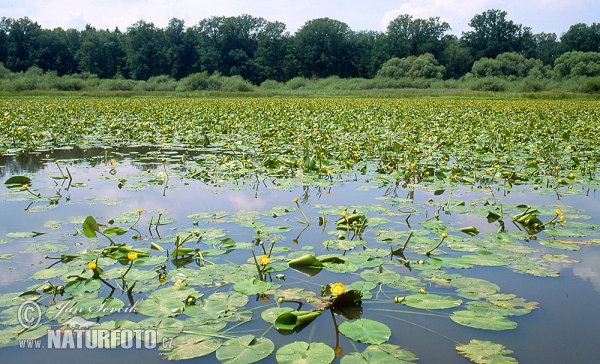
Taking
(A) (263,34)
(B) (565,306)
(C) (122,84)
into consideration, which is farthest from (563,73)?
(B) (565,306)

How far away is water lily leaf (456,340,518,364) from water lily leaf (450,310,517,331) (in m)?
0.09

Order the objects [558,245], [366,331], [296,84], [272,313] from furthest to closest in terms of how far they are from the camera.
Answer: [296,84]
[558,245]
[272,313]
[366,331]

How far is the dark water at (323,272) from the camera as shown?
145cm

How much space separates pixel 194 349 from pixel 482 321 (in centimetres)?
92

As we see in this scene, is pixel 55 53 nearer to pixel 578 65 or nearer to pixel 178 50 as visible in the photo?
pixel 178 50

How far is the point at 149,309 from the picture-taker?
1.65 meters

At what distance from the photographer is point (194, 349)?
1.42 metres

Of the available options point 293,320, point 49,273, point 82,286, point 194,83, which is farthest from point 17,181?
point 194,83

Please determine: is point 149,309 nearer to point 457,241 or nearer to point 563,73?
point 457,241

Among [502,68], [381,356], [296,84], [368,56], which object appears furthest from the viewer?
[368,56]

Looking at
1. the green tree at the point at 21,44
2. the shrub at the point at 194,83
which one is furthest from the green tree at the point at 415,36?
the green tree at the point at 21,44

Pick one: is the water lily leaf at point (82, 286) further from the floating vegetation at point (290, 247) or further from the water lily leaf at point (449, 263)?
the water lily leaf at point (449, 263)

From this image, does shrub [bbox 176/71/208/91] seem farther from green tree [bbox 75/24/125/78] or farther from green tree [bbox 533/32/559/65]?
green tree [bbox 533/32/559/65]

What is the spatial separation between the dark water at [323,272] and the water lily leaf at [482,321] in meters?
0.02
